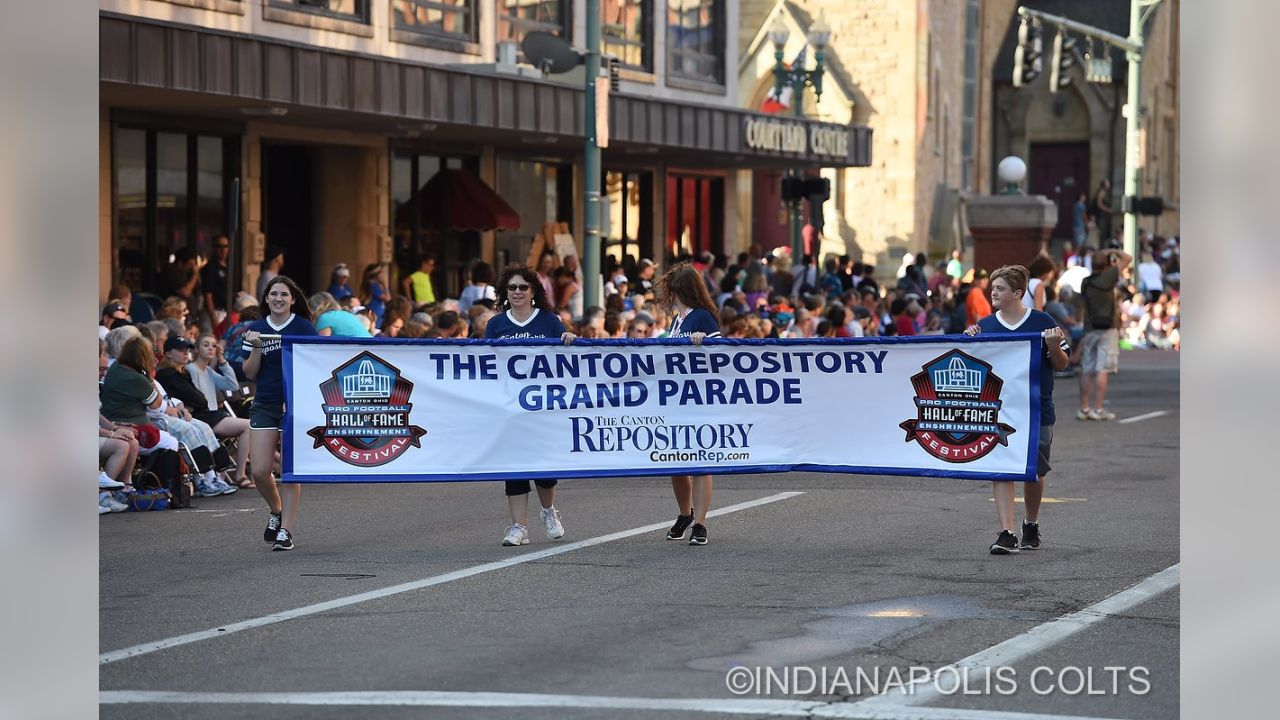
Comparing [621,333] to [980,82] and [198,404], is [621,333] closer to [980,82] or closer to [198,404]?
[198,404]

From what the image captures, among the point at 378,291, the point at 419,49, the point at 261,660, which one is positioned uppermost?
the point at 419,49

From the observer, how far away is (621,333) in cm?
2019

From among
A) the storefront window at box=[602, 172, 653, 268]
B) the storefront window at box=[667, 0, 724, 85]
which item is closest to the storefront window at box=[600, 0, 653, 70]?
the storefront window at box=[667, 0, 724, 85]

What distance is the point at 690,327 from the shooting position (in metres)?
12.5

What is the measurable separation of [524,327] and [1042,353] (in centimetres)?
326

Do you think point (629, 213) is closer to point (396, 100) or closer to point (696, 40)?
point (696, 40)

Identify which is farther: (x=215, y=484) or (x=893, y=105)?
(x=893, y=105)

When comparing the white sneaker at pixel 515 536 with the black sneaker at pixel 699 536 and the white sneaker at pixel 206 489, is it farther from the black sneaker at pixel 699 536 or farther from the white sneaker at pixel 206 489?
the white sneaker at pixel 206 489

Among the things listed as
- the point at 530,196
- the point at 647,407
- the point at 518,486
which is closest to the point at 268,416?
the point at 518,486

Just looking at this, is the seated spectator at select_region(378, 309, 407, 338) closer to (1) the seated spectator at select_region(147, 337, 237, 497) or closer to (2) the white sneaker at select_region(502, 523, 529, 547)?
(1) the seated spectator at select_region(147, 337, 237, 497)

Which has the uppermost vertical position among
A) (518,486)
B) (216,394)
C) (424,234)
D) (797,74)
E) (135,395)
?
(797,74)
